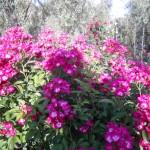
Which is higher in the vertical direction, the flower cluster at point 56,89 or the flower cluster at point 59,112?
the flower cluster at point 56,89

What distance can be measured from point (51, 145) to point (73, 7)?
13.4m

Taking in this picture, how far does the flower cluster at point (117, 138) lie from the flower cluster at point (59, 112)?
29 centimetres

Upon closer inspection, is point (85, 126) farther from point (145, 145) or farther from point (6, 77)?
point (6, 77)

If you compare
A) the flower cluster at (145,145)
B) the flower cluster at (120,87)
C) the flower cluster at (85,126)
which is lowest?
the flower cluster at (145,145)

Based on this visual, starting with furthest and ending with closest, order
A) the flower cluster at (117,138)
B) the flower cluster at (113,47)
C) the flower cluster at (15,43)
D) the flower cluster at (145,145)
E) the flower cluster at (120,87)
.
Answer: the flower cluster at (113,47) < the flower cluster at (15,43) < the flower cluster at (120,87) < the flower cluster at (145,145) < the flower cluster at (117,138)

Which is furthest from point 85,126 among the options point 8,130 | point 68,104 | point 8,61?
point 8,61

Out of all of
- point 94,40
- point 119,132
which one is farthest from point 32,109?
point 94,40

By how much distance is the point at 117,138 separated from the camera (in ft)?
8.64

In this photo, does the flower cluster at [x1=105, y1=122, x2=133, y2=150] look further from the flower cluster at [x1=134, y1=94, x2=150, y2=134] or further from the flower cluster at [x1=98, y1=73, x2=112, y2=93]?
the flower cluster at [x1=98, y1=73, x2=112, y2=93]

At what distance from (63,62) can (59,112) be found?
1.70 ft

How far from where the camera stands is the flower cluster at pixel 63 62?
3.00 meters

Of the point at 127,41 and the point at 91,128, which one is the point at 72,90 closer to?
the point at 91,128

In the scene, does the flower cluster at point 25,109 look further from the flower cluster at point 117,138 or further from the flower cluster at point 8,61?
the flower cluster at point 117,138

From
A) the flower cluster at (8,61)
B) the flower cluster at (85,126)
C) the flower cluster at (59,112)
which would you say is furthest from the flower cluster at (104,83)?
the flower cluster at (8,61)
